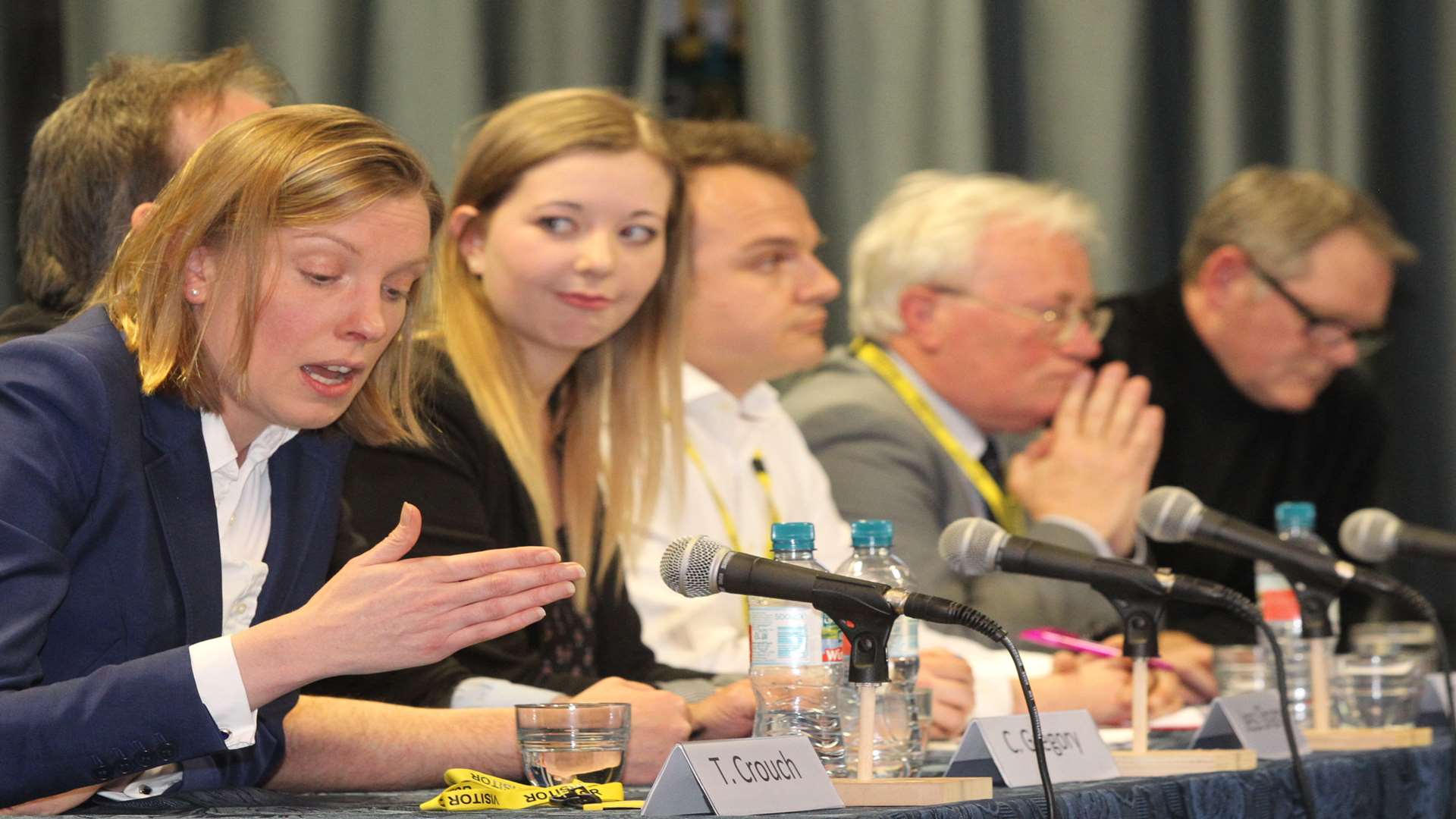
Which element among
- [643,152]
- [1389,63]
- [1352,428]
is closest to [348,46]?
[643,152]

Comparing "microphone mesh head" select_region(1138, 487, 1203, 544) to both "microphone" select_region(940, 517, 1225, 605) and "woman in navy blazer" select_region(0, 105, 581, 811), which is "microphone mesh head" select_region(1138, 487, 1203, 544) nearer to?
"microphone" select_region(940, 517, 1225, 605)

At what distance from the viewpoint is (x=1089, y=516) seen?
286 centimetres

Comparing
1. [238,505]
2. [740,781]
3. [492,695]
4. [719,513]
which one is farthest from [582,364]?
[740,781]

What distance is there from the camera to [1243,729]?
6.06 feet

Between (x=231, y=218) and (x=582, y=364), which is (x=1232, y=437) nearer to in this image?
(x=582, y=364)

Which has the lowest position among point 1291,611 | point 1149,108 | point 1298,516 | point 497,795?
point 1291,611

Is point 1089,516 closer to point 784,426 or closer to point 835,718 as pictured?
point 784,426

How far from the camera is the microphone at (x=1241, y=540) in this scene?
6.41ft

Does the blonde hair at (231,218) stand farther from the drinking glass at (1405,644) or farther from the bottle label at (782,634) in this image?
Answer: the drinking glass at (1405,644)

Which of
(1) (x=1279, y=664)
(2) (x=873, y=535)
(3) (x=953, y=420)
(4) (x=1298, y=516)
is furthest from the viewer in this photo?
(3) (x=953, y=420)

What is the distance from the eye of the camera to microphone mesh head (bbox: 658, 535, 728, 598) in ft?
4.52

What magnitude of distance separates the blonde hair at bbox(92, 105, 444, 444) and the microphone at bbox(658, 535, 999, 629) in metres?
0.41

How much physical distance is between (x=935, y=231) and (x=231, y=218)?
202 centimetres

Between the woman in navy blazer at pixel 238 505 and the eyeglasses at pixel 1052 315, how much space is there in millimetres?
1697
